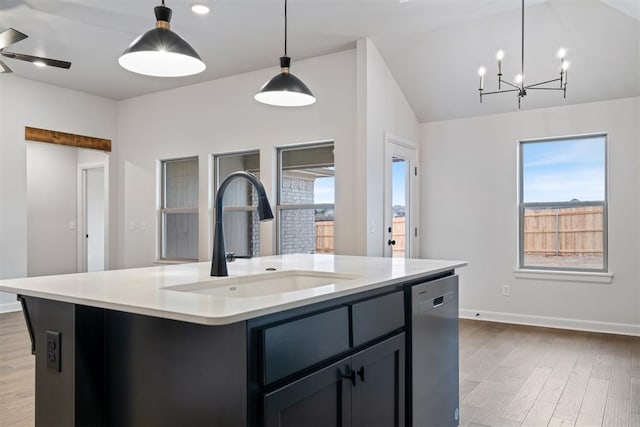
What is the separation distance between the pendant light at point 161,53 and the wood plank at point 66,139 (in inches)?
178

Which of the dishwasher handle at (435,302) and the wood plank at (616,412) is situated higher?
the dishwasher handle at (435,302)

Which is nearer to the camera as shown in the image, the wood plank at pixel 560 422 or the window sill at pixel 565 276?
the wood plank at pixel 560 422

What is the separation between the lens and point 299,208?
5.32 meters

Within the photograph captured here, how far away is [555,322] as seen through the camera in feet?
15.8

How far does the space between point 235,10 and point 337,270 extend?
8.97 ft

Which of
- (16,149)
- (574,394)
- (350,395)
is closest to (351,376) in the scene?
(350,395)

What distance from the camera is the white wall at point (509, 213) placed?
4.49 meters

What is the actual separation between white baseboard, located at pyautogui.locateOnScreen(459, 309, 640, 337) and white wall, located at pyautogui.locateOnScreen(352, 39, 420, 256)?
4.86ft

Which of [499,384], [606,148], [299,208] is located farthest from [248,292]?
[606,148]

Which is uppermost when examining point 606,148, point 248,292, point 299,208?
point 606,148

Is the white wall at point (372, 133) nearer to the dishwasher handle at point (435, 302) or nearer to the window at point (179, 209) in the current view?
the dishwasher handle at point (435, 302)

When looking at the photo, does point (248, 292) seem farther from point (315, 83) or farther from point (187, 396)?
point (315, 83)

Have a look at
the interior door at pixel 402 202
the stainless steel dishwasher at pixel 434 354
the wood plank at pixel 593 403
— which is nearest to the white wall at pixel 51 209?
the interior door at pixel 402 202

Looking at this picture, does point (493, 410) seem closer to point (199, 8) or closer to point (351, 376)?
point (351, 376)
